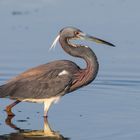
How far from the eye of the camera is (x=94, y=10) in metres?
19.1

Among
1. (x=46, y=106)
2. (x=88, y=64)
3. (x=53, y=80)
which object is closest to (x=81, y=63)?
(x=88, y=64)

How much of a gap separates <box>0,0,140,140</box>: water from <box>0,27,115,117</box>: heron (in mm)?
300

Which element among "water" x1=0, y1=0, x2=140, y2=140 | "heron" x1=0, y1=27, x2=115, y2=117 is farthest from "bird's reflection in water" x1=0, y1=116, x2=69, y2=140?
"heron" x1=0, y1=27, x2=115, y2=117

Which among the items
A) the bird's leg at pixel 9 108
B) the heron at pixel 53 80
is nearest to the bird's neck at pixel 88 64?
the heron at pixel 53 80

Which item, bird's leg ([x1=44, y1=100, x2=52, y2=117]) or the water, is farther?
bird's leg ([x1=44, y1=100, x2=52, y2=117])

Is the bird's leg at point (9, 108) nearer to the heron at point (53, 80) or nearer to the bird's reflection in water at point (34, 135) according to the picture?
the heron at point (53, 80)

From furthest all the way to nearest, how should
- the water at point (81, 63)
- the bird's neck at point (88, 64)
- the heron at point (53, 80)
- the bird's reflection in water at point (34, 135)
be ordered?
the bird's neck at point (88, 64) → the heron at point (53, 80) → the water at point (81, 63) → the bird's reflection in water at point (34, 135)

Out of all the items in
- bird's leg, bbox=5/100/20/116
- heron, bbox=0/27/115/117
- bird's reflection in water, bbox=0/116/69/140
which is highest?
heron, bbox=0/27/115/117

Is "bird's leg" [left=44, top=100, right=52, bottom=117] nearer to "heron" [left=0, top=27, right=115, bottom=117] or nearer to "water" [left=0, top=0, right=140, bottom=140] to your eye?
"heron" [left=0, top=27, right=115, bottom=117]

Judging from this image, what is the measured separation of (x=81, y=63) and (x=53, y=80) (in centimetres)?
327

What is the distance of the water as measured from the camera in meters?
10.3

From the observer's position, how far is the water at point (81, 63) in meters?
10.3

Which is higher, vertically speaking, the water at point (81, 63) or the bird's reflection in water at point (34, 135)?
the water at point (81, 63)

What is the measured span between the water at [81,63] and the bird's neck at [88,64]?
0.47 metres
